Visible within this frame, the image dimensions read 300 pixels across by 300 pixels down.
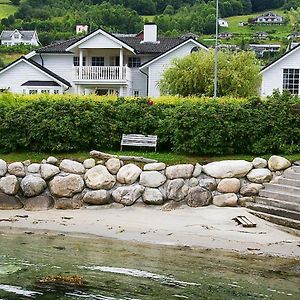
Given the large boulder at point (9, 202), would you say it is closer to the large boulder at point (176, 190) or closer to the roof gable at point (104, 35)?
the large boulder at point (176, 190)

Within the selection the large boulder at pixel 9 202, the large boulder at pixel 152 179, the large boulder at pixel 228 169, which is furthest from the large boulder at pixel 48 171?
the large boulder at pixel 228 169

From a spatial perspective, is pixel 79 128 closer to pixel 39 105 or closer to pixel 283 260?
pixel 39 105

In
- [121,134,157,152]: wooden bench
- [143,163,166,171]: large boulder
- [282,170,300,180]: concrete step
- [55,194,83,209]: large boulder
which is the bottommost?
[55,194,83,209]: large boulder

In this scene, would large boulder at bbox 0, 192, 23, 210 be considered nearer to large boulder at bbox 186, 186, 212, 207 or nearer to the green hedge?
the green hedge

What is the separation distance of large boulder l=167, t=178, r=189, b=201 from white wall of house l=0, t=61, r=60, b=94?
977 inches

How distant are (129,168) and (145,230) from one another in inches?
109

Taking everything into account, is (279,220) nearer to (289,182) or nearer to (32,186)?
(289,182)

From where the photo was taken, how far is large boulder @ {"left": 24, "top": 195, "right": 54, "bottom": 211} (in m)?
14.6

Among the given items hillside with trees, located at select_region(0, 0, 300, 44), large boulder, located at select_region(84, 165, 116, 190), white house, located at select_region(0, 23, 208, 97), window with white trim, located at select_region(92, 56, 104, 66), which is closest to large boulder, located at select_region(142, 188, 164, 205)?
large boulder, located at select_region(84, 165, 116, 190)

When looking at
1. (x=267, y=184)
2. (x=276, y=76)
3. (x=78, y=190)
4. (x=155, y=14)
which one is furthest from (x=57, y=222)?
(x=155, y=14)

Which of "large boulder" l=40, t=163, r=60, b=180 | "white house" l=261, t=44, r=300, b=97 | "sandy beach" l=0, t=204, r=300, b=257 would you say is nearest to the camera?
"sandy beach" l=0, t=204, r=300, b=257

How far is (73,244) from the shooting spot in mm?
11492

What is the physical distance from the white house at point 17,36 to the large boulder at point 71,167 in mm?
81414

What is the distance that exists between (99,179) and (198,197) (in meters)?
2.38
